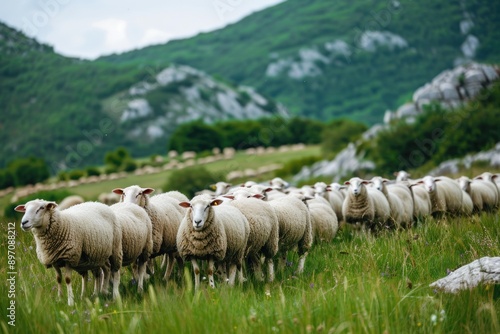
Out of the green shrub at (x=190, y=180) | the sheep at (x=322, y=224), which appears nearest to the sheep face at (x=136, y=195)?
the sheep at (x=322, y=224)

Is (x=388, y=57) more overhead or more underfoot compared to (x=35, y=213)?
more underfoot

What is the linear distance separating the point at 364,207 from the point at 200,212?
18.9 feet

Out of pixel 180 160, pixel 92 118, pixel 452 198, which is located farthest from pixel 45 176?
pixel 452 198

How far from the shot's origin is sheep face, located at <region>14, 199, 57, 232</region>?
25.2 feet

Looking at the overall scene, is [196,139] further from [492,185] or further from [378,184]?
[378,184]

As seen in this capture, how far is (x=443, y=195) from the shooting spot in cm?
1555

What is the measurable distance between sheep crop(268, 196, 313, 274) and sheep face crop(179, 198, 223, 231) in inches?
73.1

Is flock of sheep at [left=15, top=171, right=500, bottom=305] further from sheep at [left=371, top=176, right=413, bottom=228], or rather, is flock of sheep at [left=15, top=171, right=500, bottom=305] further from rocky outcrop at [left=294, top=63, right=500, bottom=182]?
rocky outcrop at [left=294, top=63, right=500, bottom=182]

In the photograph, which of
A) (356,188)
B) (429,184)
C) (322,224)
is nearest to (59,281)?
(322,224)

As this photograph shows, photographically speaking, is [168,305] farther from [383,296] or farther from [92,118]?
[92,118]

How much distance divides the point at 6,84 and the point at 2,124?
741 centimetres

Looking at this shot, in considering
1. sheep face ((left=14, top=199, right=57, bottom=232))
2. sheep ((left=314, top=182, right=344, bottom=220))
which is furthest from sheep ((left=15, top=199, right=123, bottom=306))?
sheep ((left=314, top=182, right=344, bottom=220))

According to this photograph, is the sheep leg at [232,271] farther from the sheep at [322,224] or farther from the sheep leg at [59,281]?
the sheep at [322,224]

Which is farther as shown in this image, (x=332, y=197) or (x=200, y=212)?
(x=332, y=197)
